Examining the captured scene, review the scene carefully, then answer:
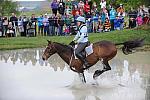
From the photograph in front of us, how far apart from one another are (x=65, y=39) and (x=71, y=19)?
0.66 meters

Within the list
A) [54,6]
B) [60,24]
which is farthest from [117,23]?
[54,6]

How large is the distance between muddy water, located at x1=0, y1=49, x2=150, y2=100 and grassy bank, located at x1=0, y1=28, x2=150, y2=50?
0.36m

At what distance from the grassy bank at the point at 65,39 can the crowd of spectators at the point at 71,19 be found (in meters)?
0.21

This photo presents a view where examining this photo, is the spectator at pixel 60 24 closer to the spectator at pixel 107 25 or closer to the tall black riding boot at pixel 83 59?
the spectator at pixel 107 25

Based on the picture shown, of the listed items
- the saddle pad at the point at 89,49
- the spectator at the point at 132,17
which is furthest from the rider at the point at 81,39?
the spectator at the point at 132,17

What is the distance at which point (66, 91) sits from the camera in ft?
38.3

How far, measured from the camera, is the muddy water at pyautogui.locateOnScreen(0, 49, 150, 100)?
36.7ft

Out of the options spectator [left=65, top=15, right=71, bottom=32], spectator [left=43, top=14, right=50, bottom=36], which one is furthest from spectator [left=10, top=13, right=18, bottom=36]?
spectator [left=65, top=15, right=71, bottom=32]

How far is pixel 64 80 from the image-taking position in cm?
1296

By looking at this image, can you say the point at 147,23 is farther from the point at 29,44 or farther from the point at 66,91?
the point at 66,91

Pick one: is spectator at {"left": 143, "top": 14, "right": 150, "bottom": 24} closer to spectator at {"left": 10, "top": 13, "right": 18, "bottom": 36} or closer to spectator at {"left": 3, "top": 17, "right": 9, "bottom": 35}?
spectator at {"left": 10, "top": 13, "right": 18, "bottom": 36}

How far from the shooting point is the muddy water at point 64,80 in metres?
11.2

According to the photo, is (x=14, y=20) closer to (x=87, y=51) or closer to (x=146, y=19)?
(x=146, y=19)

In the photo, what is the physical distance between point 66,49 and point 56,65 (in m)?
2.50
